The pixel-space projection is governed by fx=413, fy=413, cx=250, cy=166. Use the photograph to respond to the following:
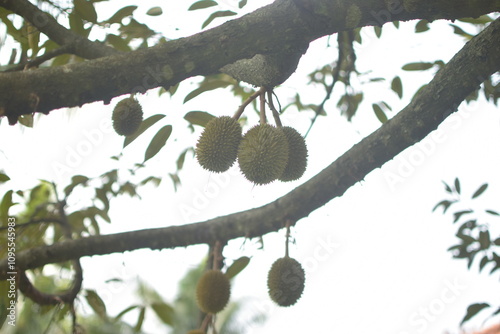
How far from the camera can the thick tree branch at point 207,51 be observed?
85cm

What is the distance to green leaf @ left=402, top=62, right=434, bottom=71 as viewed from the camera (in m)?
1.97

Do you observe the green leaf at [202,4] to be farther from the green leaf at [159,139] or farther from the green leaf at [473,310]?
the green leaf at [473,310]

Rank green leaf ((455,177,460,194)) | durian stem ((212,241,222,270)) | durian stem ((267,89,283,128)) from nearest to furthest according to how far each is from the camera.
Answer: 1. durian stem ((267,89,283,128))
2. durian stem ((212,241,222,270))
3. green leaf ((455,177,460,194))

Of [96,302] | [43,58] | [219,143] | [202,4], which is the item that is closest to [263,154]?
[219,143]

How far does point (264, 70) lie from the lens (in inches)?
50.1

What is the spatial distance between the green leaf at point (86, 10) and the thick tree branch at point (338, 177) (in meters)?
0.86

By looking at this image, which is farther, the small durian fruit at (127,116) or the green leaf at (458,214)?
the green leaf at (458,214)

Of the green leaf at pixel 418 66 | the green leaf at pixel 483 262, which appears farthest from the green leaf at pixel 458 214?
the green leaf at pixel 418 66

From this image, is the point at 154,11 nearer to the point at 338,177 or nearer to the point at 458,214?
the point at 338,177

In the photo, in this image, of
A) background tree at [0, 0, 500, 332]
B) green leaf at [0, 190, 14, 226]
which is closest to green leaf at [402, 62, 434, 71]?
background tree at [0, 0, 500, 332]

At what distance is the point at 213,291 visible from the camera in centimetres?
163

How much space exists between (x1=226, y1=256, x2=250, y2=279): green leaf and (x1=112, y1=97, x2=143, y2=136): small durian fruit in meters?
0.68

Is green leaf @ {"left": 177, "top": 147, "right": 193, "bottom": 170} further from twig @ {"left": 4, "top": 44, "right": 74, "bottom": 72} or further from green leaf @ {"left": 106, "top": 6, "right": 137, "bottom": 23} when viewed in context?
twig @ {"left": 4, "top": 44, "right": 74, "bottom": 72}

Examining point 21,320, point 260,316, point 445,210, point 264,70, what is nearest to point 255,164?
point 264,70
